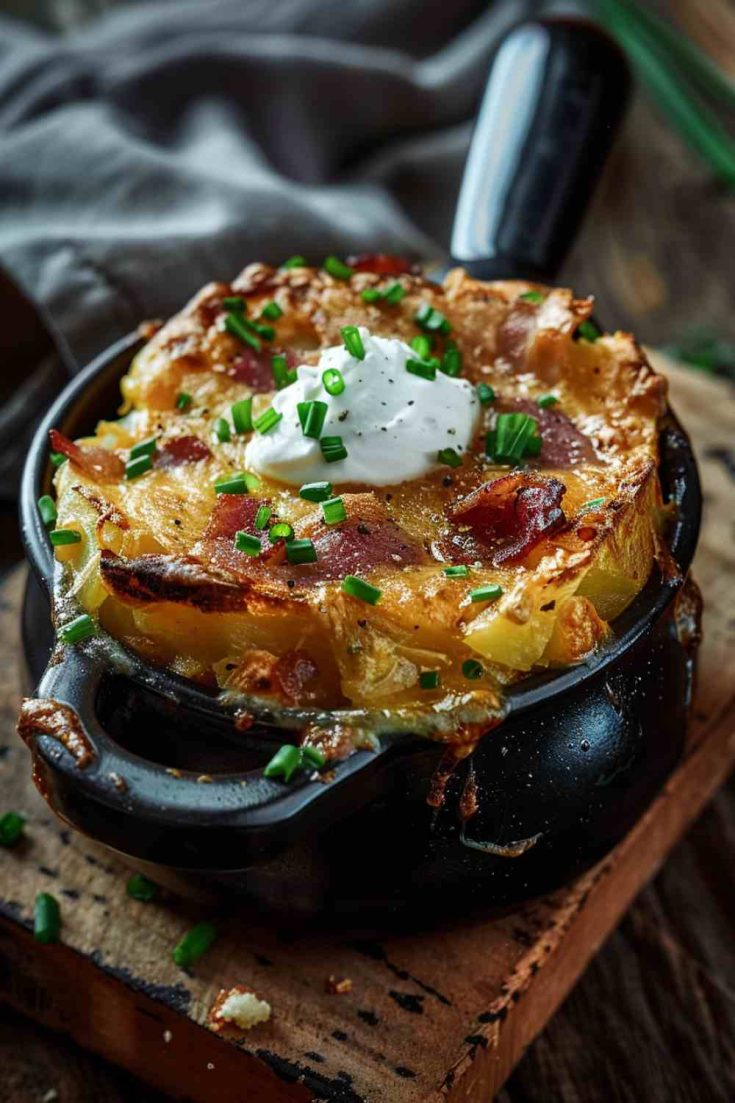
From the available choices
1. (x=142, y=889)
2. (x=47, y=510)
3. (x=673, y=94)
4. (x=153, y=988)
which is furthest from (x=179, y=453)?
(x=673, y=94)

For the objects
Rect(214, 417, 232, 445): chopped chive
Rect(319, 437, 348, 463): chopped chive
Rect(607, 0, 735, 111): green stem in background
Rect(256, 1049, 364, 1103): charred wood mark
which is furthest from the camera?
Rect(607, 0, 735, 111): green stem in background

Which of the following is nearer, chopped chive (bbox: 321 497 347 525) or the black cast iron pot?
the black cast iron pot

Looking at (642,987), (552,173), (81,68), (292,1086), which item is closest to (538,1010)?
(642,987)

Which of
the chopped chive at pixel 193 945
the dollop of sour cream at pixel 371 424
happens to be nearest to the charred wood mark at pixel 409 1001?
the chopped chive at pixel 193 945

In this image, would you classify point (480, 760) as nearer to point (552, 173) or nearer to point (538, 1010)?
point (538, 1010)

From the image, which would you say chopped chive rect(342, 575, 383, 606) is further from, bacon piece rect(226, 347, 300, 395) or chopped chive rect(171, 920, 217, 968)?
chopped chive rect(171, 920, 217, 968)

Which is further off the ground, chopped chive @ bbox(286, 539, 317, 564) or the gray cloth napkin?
chopped chive @ bbox(286, 539, 317, 564)

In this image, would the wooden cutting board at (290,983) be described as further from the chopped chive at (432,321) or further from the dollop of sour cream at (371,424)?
the chopped chive at (432,321)

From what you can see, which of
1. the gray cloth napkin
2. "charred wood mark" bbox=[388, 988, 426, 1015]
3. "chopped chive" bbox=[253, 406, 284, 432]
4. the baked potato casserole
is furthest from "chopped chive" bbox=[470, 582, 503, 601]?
the gray cloth napkin
